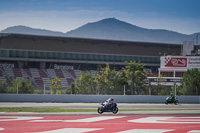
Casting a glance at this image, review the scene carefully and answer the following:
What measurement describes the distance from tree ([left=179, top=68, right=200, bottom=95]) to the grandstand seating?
1096 inches

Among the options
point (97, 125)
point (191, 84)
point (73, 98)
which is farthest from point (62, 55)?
point (97, 125)

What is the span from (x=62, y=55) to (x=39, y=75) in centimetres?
731

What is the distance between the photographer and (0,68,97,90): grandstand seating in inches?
2696

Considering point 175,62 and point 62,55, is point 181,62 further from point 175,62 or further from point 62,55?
point 62,55

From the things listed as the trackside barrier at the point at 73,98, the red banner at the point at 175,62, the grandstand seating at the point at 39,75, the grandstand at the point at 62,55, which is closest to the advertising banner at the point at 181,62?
the red banner at the point at 175,62

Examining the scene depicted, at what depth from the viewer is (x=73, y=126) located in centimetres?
2028

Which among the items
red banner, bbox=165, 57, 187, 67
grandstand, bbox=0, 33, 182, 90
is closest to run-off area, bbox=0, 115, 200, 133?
grandstand, bbox=0, 33, 182, 90

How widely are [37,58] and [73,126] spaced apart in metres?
54.9

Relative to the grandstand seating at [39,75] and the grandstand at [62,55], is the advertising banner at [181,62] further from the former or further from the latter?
the grandstand seating at [39,75]

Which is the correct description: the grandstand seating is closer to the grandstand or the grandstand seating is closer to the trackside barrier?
the grandstand

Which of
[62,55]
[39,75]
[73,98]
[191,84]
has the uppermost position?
[62,55]

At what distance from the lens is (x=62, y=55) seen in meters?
76.6

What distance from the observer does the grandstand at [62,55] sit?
71.7m

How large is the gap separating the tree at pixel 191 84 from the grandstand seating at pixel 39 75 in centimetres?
2783
